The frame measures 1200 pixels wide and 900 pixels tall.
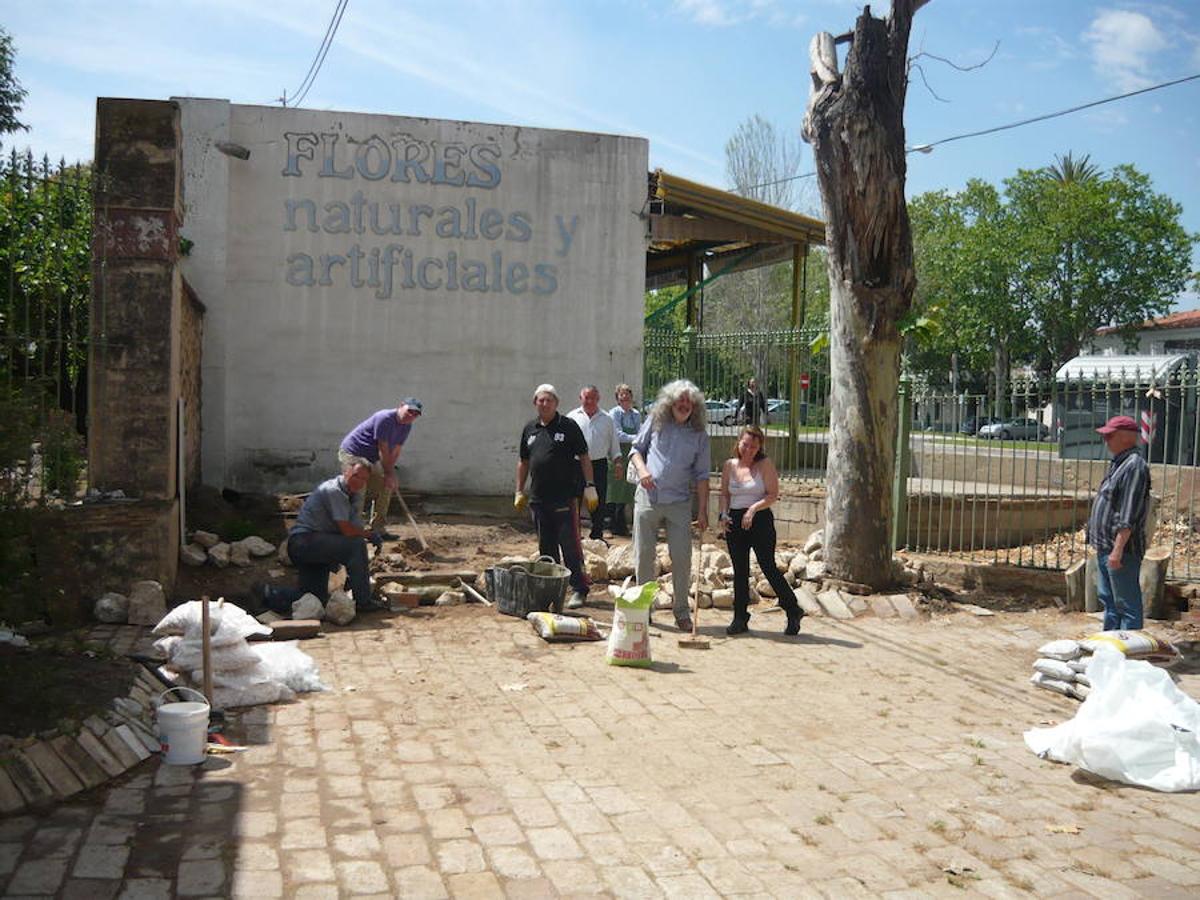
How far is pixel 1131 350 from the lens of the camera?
4631 cm

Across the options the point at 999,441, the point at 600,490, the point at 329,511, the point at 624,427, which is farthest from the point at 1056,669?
the point at 624,427

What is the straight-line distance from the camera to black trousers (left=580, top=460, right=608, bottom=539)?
12.3m

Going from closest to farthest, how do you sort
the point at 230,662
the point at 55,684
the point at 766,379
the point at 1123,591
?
the point at 55,684, the point at 230,662, the point at 1123,591, the point at 766,379

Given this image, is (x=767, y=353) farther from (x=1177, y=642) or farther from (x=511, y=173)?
(x=1177, y=642)

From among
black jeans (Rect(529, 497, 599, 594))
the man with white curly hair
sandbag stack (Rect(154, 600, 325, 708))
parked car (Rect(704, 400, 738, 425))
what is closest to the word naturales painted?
parked car (Rect(704, 400, 738, 425))

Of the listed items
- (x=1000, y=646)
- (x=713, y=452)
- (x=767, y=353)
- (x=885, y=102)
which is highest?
(x=885, y=102)

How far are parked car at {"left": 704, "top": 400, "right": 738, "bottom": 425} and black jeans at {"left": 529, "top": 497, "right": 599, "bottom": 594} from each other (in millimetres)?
6153

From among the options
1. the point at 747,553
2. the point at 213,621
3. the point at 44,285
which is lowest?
the point at 213,621

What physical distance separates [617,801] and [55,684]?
9.55ft

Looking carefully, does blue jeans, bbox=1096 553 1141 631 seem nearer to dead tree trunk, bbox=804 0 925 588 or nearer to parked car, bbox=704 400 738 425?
dead tree trunk, bbox=804 0 925 588

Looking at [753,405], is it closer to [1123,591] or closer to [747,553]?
[747,553]

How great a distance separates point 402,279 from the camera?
47.5 feet

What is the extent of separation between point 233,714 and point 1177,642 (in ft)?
23.8

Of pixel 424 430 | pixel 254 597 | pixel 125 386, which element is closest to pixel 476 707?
pixel 254 597
